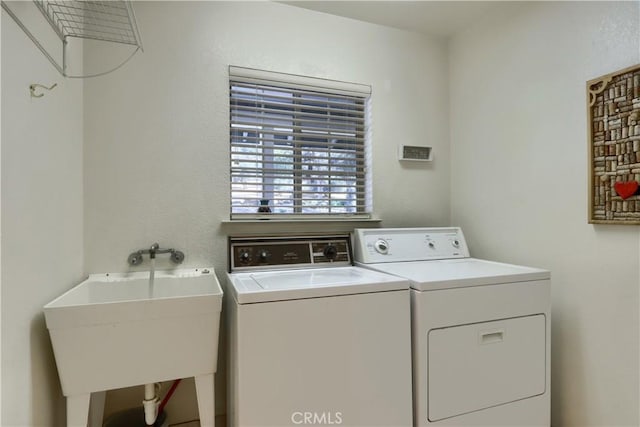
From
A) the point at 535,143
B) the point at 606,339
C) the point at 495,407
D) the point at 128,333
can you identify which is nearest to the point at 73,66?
the point at 128,333

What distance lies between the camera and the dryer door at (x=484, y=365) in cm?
139

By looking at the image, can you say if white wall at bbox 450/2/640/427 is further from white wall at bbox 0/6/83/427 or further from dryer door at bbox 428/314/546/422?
white wall at bbox 0/6/83/427

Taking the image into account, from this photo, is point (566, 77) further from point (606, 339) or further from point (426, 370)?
point (426, 370)

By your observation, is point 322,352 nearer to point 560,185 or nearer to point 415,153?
point 560,185

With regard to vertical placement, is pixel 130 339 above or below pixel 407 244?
below

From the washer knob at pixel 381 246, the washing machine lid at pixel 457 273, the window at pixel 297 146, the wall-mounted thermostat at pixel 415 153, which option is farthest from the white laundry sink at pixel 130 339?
the wall-mounted thermostat at pixel 415 153

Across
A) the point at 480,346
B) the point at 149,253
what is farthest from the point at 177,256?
the point at 480,346

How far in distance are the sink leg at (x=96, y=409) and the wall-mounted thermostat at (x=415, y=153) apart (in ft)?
6.87

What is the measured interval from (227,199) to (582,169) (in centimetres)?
178

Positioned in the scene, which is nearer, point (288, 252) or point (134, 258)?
point (134, 258)

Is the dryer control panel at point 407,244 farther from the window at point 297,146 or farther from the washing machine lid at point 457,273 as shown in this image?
the window at point 297,146

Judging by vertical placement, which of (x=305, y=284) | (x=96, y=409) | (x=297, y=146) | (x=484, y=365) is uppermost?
(x=297, y=146)

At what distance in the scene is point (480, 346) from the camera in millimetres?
1446

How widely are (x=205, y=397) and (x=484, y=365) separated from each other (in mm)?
1192
